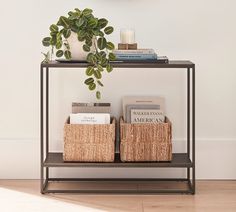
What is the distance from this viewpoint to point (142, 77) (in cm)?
279

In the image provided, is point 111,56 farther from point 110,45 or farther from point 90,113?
point 90,113

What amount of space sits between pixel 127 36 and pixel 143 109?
1.11 ft

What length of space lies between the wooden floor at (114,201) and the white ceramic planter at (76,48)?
61cm

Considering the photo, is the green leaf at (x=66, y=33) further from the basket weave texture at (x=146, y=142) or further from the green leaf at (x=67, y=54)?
the basket weave texture at (x=146, y=142)

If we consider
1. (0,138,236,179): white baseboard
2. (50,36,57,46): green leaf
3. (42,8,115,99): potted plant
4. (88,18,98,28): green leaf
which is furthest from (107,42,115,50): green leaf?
(0,138,236,179): white baseboard

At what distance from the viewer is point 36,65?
9.18 feet

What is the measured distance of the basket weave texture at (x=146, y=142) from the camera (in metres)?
2.57

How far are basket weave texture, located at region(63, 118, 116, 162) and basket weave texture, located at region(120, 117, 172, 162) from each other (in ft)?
0.19

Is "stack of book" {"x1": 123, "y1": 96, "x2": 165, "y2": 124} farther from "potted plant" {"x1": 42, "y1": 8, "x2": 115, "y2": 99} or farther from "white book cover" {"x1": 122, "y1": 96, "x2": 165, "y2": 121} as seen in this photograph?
"potted plant" {"x1": 42, "y1": 8, "x2": 115, "y2": 99}

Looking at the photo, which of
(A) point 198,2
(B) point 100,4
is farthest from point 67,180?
(A) point 198,2

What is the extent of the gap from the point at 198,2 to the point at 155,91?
466 mm

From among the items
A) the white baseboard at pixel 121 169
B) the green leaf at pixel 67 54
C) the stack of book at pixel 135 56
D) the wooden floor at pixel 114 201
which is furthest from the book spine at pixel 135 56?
the wooden floor at pixel 114 201

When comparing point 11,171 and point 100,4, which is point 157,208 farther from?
point 100,4

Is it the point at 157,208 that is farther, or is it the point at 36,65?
the point at 36,65
